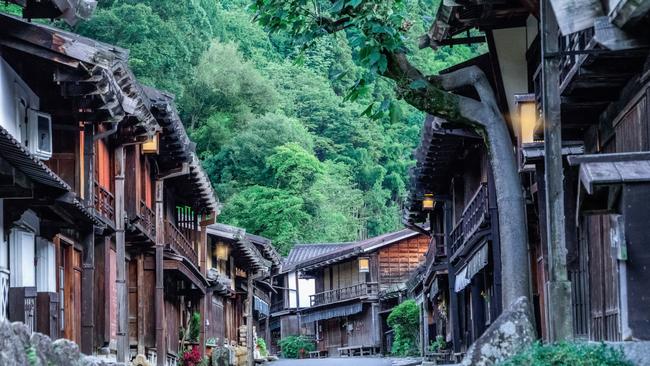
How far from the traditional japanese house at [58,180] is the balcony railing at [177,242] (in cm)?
907

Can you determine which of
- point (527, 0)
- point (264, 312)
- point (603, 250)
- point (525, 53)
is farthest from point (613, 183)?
point (264, 312)

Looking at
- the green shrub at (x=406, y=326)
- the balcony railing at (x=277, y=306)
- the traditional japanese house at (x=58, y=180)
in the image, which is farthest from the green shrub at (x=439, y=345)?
the balcony railing at (x=277, y=306)

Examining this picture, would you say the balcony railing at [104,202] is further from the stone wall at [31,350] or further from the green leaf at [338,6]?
the stone wall at [31,350]

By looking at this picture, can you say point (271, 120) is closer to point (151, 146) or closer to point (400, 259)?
point (400, 259)

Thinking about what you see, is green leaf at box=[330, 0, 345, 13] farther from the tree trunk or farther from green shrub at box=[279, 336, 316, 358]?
green shrub at box=[279, 336, 316, 358]

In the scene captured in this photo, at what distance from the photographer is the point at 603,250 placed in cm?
1836

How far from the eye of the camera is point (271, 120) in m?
82.4

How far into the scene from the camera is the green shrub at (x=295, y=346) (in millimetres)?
83312

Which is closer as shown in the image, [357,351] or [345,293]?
[357,351]

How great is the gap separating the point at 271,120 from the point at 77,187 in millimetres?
58686

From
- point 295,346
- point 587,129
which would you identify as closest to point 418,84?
point 587,129

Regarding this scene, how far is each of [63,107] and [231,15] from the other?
7037 cm

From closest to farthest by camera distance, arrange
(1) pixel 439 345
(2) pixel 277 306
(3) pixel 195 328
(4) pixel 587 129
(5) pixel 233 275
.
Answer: (4) pixel 587 129 < (3) pixel 195 328 < (1) pixel 439 345 < (5) pixel 233 275 < (2) pixel 277 306

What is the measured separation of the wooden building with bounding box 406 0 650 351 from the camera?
13375 millimetres
